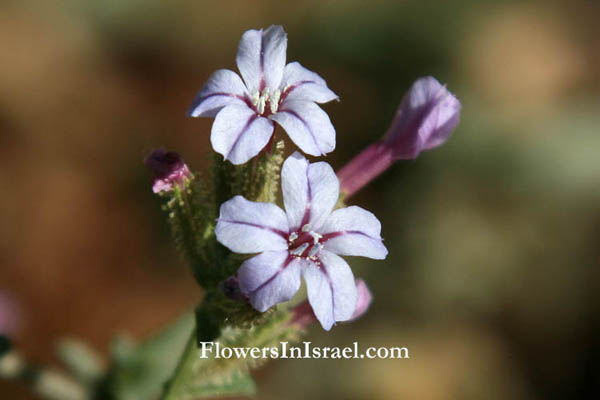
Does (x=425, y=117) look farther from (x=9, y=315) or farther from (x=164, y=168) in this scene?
(x=9, y=315)

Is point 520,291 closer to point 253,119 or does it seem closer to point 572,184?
point 572,184

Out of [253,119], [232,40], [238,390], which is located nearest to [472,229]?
[232,40]

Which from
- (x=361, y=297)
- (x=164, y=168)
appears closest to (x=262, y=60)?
(x=164, y=168)

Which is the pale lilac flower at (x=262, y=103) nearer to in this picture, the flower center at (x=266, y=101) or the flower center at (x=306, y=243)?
the flower center at (x=266, y=101)

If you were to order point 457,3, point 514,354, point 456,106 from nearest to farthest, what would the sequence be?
1. point 456,106
2. point 514,354
3. point 457,3

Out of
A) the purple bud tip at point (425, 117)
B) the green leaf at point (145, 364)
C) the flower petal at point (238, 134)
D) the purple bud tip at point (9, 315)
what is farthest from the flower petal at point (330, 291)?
the purple bud tip at point (9, 315)

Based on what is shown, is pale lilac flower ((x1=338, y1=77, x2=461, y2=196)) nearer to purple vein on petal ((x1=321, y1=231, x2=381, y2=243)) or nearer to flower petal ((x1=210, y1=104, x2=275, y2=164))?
purple vein on petal ((x1=321, y1=231, x2=381, y2=243))
